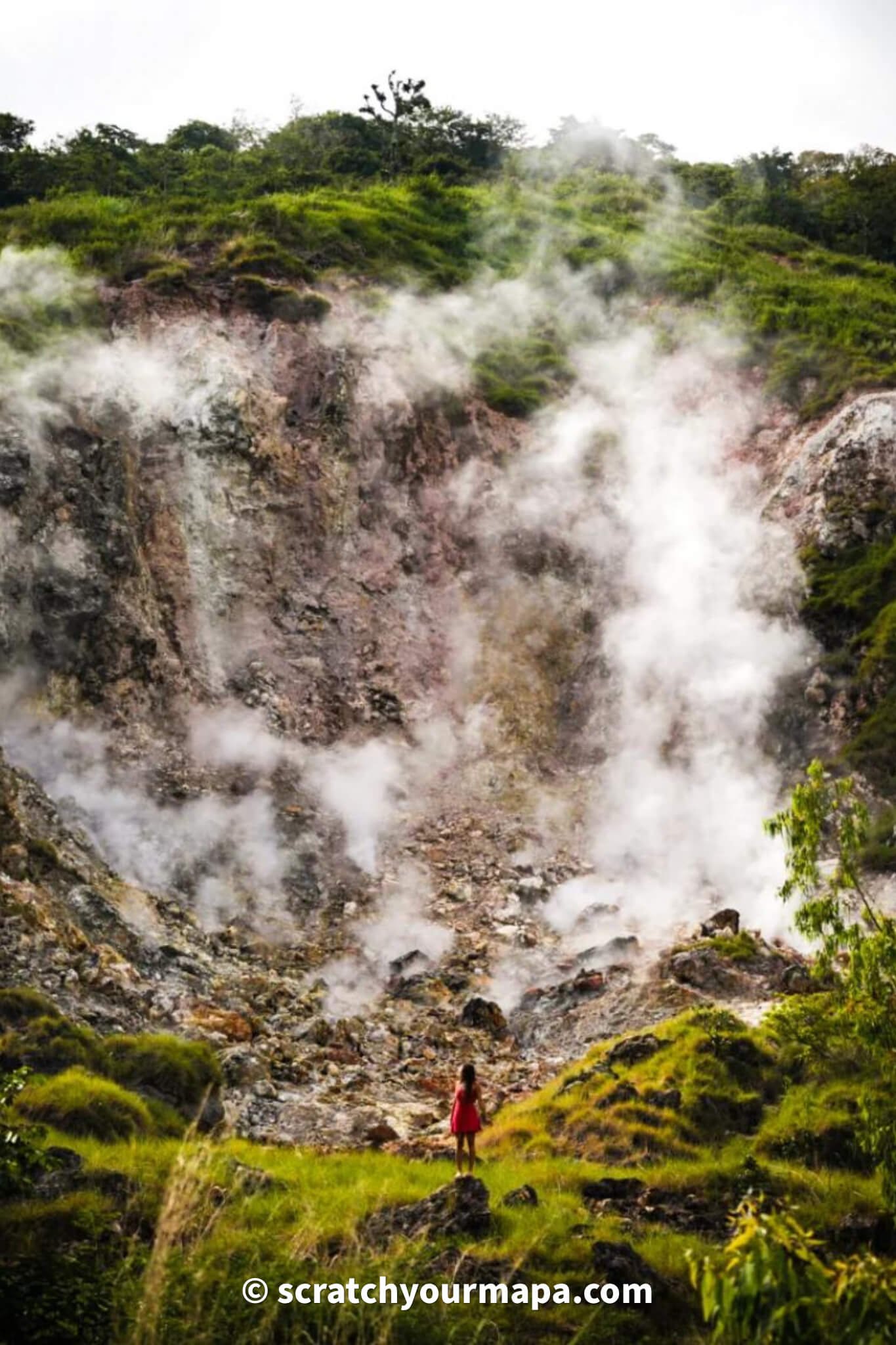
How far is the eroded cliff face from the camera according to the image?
1583cm

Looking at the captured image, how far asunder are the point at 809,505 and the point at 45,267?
19.9 m

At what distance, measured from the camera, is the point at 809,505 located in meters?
26.0

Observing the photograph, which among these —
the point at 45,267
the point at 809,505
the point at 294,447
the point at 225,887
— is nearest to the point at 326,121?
the point at 45,267

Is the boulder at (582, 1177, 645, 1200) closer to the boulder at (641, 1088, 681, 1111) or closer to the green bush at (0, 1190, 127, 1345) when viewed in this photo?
the boulder at (641, 1088, 681, 1111)

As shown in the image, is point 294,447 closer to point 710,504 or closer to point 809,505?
point 710,504

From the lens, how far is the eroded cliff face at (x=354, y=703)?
15828 mm

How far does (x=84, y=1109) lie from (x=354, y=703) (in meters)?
13.2

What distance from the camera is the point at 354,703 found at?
928 inches

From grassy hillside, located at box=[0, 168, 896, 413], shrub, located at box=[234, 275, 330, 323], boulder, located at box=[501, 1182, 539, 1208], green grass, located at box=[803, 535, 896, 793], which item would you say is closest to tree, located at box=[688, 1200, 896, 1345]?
boulder, located at box=[501, 1182, 539, 1208]

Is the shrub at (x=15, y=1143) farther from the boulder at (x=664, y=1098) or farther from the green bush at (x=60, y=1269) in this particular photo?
the boulder at (x=664, y=1098)

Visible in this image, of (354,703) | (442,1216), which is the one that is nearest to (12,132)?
(354,703)

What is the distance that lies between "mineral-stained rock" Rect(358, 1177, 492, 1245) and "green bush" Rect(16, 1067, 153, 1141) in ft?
10.1

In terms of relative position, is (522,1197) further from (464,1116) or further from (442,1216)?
(464,1116)

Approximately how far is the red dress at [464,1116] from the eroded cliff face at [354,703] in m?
1.89
